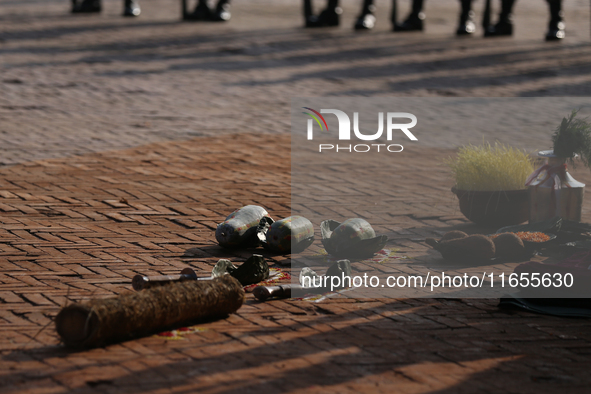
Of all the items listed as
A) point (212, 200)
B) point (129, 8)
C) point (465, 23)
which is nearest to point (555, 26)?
point (465, 23)

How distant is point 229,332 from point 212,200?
3043 millimetres

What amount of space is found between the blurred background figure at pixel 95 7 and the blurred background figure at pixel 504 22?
8.42m

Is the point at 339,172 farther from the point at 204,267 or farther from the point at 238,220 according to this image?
the point at 204,267

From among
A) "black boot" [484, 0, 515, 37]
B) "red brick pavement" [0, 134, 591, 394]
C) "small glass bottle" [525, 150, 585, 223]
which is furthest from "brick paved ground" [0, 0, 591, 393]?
"small glass bottle" [525, 150, 585, 223]

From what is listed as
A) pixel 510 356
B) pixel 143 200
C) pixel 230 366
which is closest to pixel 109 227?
pixel 143 200

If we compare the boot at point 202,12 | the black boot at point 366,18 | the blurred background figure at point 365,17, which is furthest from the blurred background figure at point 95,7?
the black boot at point 366,18

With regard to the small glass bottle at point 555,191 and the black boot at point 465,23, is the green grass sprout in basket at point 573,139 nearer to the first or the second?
the small glass bottle at point 555,191

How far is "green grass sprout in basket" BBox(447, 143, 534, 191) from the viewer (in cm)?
617

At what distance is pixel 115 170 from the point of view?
8.00 m

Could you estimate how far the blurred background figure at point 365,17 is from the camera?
61.0 feet

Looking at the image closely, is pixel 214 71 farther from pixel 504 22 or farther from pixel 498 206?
pixel 498 206

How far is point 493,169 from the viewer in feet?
20.2

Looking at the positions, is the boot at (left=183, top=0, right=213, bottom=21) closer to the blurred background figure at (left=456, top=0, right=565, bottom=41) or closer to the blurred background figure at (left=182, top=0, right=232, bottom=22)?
the blurred background figure at (left=182, top=0, right=232, bottom=22)

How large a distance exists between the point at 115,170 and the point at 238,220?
284cm
